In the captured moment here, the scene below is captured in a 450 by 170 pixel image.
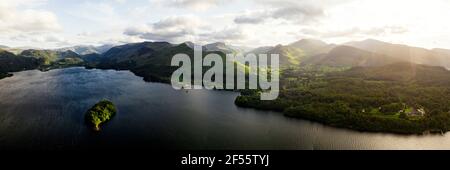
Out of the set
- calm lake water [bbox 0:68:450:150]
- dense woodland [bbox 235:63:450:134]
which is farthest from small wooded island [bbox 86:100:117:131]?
dense woodland [bbox 235:63:450:134]

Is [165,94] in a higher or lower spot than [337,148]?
higher

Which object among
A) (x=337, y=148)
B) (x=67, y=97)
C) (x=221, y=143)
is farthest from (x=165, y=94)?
(x=337, y=148)

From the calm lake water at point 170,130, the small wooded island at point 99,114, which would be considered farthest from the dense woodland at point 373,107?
the small wooded island at point 99,114

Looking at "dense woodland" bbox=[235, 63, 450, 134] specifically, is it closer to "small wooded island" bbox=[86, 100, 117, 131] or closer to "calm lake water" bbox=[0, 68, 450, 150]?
"calm lake water" bbox=[0, 68, 450, 150]

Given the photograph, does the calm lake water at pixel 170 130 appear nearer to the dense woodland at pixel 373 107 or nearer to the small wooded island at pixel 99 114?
the small wooded island at pixel 99 114
